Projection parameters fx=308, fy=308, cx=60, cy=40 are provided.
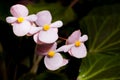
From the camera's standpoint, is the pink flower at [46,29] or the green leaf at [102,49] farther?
the green leaf at [102,49]

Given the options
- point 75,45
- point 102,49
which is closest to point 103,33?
point 102,49

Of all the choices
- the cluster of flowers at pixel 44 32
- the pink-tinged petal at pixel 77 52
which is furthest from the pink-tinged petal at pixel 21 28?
the pink-tinged petal at pixel 77 52

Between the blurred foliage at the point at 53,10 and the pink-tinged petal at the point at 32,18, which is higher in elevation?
the pink-tinged petal at the point at 32,18

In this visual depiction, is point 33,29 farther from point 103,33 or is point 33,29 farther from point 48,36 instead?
point 103,33

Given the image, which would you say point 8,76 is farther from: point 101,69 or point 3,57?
point 101,69

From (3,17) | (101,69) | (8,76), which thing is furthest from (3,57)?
(101,69)

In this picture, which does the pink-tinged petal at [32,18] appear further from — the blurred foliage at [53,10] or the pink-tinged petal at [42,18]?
the blurred foliage at [53,10]
